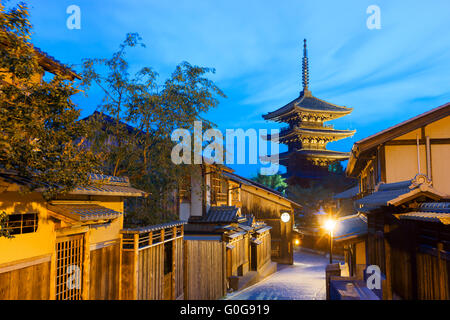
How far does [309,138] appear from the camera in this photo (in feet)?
136

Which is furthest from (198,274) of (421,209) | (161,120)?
(421,209)

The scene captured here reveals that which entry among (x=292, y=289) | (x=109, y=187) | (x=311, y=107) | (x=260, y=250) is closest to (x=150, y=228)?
(x=109, y=187)

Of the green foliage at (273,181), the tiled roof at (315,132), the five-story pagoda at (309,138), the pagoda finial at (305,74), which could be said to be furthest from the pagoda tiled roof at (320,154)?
the pagoda finial at (305,74)

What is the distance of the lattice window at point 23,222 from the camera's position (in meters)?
5.77

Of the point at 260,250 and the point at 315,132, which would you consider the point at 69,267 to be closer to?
the point at 260,250

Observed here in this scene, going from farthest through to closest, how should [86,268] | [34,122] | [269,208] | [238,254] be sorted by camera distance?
[269,208] → [238,254] → [86,268] → [34,122]

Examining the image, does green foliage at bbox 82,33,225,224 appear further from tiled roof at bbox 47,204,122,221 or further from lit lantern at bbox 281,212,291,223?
lit lantern at bbox 281,212,291,223

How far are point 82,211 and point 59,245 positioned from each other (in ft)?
2.90

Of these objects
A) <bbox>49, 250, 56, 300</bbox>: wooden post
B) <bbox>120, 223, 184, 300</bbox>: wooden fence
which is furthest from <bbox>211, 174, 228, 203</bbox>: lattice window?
<bbox>49, 250, 56, 300</bbox>: wooden post

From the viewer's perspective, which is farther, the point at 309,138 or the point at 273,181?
the point at 273,181

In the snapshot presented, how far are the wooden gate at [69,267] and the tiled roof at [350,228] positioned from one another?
40.7 ft

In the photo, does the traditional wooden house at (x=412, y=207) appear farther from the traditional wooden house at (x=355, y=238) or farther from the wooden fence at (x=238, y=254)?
the wooden fence at (x=238, y=254)

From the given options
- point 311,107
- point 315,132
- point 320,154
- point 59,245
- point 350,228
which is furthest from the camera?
point 311,107
